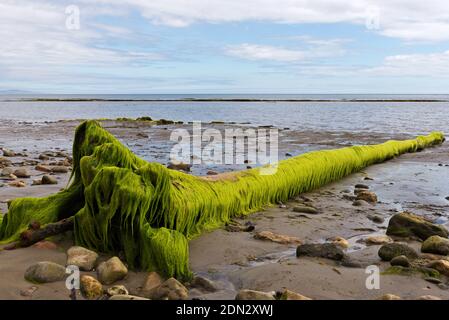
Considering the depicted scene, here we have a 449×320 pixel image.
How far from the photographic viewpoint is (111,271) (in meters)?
3.62

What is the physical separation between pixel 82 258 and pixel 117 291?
0.68m

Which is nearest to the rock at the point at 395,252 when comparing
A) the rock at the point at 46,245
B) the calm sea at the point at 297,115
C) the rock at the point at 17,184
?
the rock at the point at 46,245

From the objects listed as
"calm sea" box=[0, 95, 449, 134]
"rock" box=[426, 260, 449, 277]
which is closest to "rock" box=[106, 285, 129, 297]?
"rock" box=[426, 260, 449, 277]

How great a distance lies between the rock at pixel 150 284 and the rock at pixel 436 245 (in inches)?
108

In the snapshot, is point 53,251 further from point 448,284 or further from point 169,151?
point 169,151

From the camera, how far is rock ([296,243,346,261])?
431cm

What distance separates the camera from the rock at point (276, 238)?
4.94 m

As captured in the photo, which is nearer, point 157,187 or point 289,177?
→ point 157,187

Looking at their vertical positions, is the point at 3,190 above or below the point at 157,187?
below

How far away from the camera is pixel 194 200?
5117 millimetres

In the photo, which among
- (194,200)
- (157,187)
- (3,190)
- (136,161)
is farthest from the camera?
(3,190)
